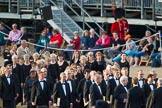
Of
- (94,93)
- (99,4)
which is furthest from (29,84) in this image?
(99,4)

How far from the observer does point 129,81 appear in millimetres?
27719

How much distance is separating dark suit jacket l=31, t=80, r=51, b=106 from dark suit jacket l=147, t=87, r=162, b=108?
3382 mm

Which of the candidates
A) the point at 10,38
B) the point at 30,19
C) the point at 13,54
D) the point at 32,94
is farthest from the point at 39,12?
the point at 32,94

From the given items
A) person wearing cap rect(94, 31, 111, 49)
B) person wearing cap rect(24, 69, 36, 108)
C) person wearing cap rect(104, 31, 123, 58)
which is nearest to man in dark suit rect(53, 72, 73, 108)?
person wearing cap rect(24, 69, 36, 108)

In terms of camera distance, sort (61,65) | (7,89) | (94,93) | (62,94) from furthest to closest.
→ (61,65)
(7,89)
(62,94)
(94,93)

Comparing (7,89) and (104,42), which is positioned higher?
(104,42)

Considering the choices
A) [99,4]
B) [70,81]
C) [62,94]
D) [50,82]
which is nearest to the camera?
[62,94]

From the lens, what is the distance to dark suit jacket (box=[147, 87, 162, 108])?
84.6ft

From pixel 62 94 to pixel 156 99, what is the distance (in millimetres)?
3203

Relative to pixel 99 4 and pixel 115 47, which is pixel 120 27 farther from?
pixel 99 4

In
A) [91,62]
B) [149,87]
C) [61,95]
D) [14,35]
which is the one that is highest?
[14,35]

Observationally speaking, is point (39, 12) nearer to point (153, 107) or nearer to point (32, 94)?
point (32, 94)

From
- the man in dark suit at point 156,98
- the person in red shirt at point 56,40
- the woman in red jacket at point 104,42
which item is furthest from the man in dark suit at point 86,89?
the person in red shirt at point 56,40

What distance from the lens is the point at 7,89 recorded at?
93.2 feet
